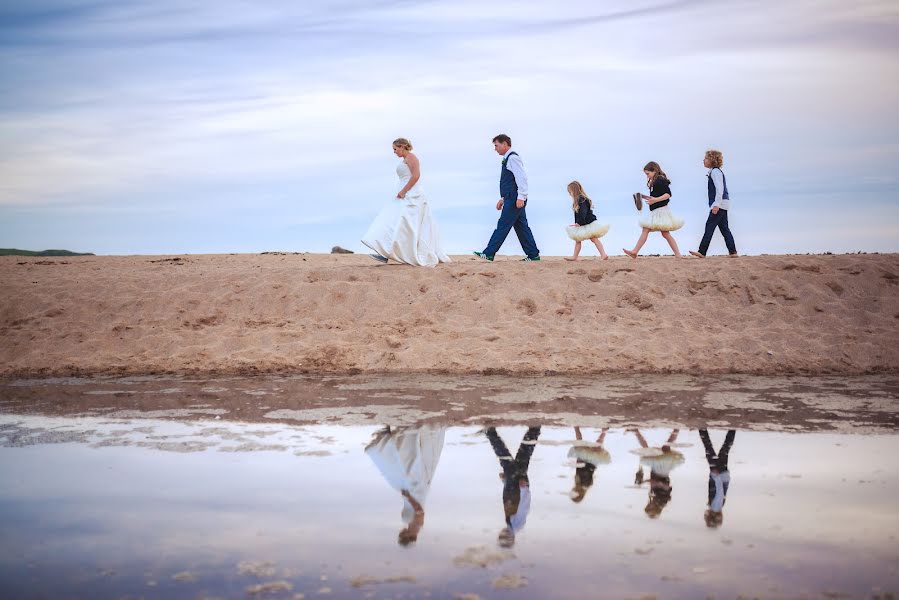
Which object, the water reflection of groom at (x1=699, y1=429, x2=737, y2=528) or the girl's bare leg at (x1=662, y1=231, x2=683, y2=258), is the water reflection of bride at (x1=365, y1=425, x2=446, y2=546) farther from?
the girl's bare leg at (x1=662, y1=231, x2=683, y2=258)

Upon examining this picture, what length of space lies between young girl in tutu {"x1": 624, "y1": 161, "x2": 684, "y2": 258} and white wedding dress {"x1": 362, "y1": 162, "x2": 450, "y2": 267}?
390 centimetres

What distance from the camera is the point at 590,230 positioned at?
14891 mm

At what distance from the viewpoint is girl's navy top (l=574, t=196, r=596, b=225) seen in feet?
48.7

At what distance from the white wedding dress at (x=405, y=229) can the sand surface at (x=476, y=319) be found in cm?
35

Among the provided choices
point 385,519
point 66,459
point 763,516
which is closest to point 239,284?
Answer: point 66,459

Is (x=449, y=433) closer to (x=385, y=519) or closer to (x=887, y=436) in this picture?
(x=385, y=519)

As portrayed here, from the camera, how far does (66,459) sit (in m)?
6.61

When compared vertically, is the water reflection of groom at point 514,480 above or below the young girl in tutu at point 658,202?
below

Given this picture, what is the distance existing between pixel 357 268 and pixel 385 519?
426 inches

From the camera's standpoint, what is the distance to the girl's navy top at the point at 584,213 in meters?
14.8

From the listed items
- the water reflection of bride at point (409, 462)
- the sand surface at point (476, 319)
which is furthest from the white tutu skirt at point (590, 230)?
the water reflection of bride at point (409, 462)

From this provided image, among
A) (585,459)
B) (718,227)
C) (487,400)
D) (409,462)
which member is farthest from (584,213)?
(409,462)

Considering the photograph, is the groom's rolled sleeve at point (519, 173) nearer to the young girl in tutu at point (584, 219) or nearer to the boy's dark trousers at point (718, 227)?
the young girl in tutu at point (584, 219)

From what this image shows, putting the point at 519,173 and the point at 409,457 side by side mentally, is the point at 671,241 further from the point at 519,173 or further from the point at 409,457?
the point at 409,457
